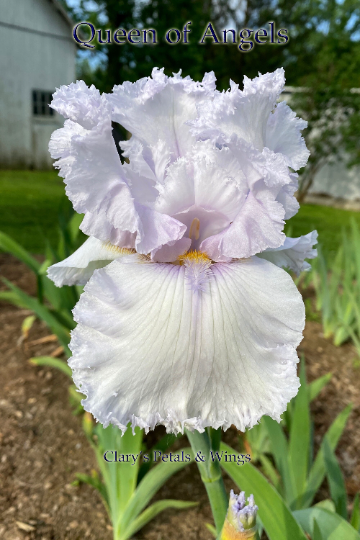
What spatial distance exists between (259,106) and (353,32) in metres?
10.5

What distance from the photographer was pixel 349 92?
842 cm

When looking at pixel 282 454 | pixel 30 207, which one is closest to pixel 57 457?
pixel 282 454

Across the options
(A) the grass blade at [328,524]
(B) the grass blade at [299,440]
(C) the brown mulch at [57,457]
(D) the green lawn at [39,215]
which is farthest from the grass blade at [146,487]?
(D) the green lawn at [39,215]

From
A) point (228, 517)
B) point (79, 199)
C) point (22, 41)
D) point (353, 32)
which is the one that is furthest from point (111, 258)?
point (353, 32)

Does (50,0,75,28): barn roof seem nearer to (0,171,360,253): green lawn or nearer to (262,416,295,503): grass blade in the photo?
(0,171,360,253): green lawn

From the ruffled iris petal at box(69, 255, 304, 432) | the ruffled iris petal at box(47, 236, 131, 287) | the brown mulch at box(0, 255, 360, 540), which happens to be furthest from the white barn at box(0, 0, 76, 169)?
the ruffled iris petal at box(69, 255, 304, 432)

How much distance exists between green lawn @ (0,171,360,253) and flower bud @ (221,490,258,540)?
1680 millimetres

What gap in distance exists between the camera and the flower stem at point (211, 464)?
0.69 meters

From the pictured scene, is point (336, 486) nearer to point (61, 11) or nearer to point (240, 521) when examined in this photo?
point (240, 521)

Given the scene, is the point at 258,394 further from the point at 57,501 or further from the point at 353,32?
the point at 353,32

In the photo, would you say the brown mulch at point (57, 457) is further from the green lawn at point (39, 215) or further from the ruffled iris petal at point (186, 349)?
the ruffled iris petal at point (186, 349)

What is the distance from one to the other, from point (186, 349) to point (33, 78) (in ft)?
36.4

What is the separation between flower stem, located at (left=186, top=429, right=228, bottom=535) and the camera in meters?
0.69

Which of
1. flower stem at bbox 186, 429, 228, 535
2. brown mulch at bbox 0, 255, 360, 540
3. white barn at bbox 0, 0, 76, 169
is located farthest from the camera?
white barn at bbox 0, 0, 76, 169
